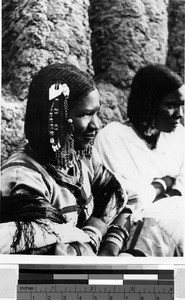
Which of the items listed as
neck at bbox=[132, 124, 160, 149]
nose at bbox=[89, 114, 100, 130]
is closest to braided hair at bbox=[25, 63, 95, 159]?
nose at bbox=[89, 114, 100, 130]

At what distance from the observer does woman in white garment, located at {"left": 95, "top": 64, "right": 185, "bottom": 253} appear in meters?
2.80

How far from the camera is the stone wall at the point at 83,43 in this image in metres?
2.71

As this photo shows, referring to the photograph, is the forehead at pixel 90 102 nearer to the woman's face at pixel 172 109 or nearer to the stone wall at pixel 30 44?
the stone wall at pixel 30 44

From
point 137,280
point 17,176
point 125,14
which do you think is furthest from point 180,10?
point 137,280

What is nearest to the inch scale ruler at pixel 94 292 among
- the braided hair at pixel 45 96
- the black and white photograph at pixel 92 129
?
the black and white photograph at pixel 92 129

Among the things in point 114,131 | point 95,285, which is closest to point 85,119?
point 114,131

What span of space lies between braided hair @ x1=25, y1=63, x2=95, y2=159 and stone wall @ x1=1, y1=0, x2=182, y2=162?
4cm

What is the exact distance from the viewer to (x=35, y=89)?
269cm

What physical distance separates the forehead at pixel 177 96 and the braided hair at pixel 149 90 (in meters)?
0.01

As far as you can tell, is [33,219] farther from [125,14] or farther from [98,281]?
[125,14]

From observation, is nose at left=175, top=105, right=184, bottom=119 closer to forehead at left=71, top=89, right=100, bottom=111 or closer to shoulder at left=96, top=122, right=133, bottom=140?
shoulder at left=96, top=122, right=133, bottom=140

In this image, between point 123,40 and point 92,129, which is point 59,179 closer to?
point 92,129

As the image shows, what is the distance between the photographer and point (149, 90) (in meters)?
2.82

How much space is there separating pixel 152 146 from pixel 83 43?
580 millimetres
